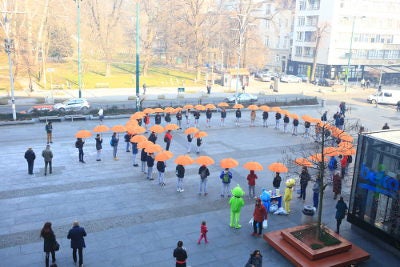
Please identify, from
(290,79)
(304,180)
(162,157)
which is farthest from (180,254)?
(290,79)

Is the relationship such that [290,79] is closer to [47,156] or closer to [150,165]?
Answer: [150,165]

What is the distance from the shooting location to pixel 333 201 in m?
16.2

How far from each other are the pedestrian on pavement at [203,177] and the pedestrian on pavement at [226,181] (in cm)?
61

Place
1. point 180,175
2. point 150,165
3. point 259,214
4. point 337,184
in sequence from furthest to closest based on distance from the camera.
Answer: point 150,165 → point 180,175 → point 337,184 → point 259,214

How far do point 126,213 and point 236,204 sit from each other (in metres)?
4.27

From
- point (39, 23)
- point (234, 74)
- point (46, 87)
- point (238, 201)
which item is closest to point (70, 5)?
point (39, 23)

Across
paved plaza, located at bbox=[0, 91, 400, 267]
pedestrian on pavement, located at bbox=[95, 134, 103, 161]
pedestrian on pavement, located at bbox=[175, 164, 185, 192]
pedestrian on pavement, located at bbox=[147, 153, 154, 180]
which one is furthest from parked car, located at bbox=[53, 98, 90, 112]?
pedestrian on pavement, located at bbox=[175, 164, 185, 192]

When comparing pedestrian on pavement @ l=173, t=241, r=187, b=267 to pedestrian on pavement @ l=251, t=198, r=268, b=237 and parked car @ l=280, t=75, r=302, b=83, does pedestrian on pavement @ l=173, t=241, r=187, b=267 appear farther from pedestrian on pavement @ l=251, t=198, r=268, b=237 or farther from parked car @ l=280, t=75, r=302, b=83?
parked car @ l=280, t=75, r=302, b=83

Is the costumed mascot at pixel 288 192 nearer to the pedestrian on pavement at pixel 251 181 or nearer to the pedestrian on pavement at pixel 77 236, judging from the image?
the pedestrian on pavement at pixel 251 181

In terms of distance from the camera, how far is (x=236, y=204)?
13.0 metres

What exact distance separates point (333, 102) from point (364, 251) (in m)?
35.7

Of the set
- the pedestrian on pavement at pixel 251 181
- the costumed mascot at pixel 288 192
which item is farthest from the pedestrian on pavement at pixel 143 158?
the costumed mascot at pixel 288 192

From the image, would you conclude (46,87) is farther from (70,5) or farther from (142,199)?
(142,199)

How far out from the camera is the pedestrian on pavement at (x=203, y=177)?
15781 mm
